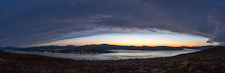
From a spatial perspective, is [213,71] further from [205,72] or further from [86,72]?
[86,72]

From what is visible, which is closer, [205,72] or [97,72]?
[205,72]

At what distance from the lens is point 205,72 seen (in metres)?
10.3

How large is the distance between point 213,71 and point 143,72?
5.56 m

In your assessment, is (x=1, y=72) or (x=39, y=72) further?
(x=39, y=72)

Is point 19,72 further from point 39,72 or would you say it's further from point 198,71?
point 198,71

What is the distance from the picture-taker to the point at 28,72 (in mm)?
12250

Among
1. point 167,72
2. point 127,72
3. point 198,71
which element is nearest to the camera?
point 198,71

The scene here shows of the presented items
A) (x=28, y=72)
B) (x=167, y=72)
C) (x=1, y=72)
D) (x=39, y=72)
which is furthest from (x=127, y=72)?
(x=1, y=72)

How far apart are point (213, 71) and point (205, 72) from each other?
0.54 meters

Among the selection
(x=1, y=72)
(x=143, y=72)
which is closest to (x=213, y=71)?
(x=143, y=72)

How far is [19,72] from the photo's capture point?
12.2m

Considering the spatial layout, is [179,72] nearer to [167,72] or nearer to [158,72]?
[167,72]

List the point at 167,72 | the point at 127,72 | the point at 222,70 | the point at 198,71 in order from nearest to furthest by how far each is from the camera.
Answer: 1. the point at 222,70
2. the point at 198,71
3. the point at 167,72
4. the point at 127,72

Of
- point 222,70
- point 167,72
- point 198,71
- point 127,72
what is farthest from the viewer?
point 127,72
